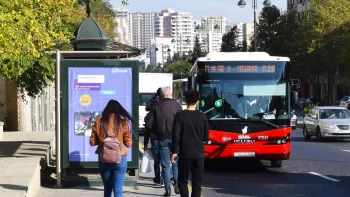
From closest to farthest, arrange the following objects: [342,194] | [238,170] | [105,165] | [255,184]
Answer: [105,165], [342,194], [255,184], [238,170]

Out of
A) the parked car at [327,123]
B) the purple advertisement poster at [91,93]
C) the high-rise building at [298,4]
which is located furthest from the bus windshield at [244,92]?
the high-rise building at [298,4]

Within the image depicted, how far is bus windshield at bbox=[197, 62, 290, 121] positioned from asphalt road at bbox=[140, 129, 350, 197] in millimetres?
1442

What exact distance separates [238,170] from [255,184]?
353cm

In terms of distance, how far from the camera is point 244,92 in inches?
733

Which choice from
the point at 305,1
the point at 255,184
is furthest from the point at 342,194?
the point at 305,1

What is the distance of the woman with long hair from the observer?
33.4 ft

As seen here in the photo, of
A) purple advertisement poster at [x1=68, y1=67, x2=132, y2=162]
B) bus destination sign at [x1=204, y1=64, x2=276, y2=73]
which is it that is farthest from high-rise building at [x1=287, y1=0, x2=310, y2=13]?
purple advertisement poster at [x1=68, y1=67, x2=132, y2=162]

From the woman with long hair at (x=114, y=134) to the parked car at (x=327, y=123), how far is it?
869 inches

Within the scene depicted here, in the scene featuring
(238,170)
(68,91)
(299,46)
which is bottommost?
(238,170)

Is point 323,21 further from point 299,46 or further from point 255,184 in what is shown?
point 255,184

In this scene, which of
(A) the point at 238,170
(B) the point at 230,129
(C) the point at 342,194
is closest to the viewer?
(C) the point at 342,194

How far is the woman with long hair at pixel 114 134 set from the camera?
1020 centimetres

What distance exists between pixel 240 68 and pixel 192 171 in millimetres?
8403

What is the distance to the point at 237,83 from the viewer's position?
18.7 meters
